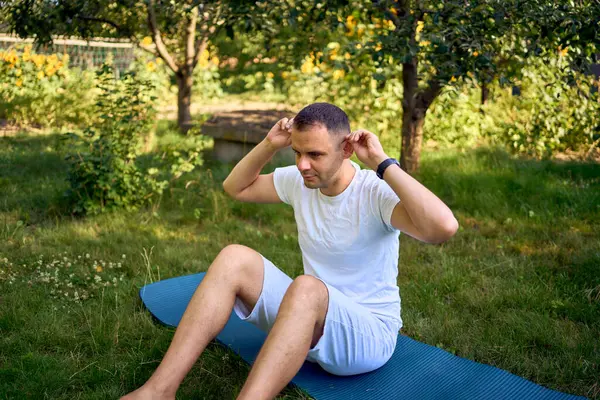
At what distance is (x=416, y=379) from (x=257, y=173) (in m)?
1.21

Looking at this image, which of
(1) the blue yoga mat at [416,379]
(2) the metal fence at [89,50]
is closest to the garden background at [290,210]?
(1) the blue yoga mat at [416,379]

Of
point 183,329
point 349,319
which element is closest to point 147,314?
point 183,329

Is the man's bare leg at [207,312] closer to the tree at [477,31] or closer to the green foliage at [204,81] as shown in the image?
the tree at [477,31]

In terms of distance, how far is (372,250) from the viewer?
271 cm

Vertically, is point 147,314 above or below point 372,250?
below

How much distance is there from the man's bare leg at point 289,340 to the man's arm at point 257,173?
741 millimetres

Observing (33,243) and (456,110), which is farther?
(456,110)

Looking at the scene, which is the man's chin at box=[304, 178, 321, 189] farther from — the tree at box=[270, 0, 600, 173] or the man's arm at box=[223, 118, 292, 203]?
the tree at box=[270, 0, 600, 173]

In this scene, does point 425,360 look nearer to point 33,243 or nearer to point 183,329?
point 183,329

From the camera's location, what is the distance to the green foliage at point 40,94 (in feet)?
27.1

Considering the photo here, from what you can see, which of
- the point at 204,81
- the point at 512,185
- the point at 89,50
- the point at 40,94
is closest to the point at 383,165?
the point at 512,185

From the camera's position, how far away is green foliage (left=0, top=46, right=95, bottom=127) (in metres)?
8.25

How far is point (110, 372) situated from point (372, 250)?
130cm

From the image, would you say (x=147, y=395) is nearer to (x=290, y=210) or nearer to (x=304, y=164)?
(x=304, y=164)
